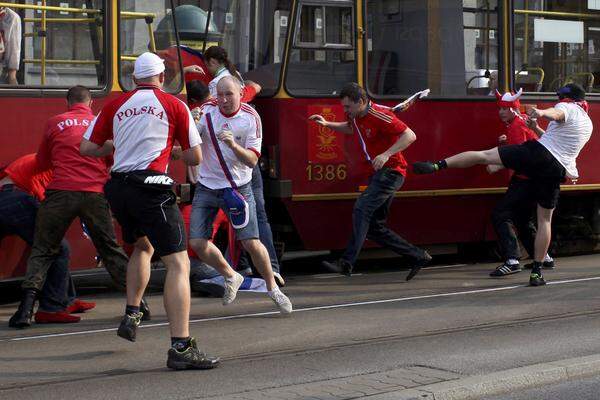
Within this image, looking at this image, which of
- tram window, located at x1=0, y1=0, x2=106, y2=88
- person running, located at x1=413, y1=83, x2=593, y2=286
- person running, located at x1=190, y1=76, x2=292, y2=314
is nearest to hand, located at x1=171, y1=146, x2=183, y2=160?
person running, located at x1=190, y1=76, x2=292, y2=314

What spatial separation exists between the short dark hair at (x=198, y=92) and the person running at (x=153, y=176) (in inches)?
117

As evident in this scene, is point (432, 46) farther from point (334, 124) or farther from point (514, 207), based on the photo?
point (514, 207)

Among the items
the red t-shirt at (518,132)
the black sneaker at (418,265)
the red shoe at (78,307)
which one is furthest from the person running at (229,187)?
the red t-shirt at (518,132)

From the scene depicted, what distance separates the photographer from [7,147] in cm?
991

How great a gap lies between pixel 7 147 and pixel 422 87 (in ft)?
13.4

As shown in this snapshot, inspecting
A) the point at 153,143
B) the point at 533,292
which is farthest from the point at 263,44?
the point at 153,143

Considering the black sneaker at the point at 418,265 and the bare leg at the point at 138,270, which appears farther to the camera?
the black sneaker at the point at 418,265

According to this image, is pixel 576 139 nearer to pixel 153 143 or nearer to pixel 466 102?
pixel 466 102

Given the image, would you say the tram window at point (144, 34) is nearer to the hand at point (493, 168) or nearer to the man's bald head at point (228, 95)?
the man's bald head at point (228, 95)

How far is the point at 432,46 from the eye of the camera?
12.0 metres

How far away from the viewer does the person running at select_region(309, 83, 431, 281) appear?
10.9m

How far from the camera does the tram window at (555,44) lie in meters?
12.6

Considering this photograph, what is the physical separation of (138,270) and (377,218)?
12.5ft

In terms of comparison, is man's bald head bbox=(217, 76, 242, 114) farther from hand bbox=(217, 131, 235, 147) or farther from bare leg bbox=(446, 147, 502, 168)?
bare leg bbox=(446, 147, 502, 168)
